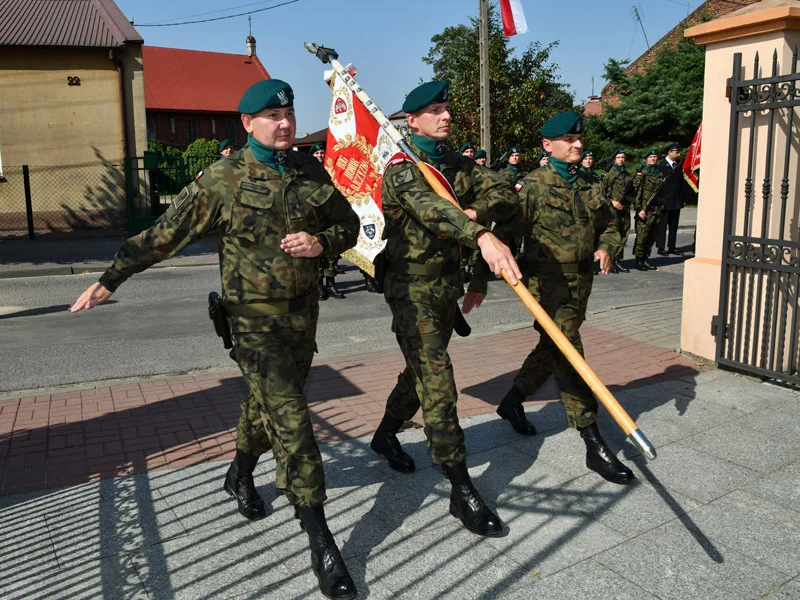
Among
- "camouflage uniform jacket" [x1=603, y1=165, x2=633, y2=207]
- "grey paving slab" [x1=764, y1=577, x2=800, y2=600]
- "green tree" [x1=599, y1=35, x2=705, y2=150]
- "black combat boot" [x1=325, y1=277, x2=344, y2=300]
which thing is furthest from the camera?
"green tree" [x1=599, y1=35, x2=705, y2=150]

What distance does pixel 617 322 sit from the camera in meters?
8.35

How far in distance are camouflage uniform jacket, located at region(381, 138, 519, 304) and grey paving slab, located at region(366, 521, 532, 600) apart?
114cm

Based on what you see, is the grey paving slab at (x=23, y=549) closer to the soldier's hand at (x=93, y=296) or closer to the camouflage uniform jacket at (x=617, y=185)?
the soldier's hand at (x=93, y=296)

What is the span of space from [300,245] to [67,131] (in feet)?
61.1

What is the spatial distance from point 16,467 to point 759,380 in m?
5.33

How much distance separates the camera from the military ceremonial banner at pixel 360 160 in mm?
4238

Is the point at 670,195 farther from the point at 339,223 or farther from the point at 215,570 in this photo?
the point at 215,570

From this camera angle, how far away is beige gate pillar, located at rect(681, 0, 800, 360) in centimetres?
567

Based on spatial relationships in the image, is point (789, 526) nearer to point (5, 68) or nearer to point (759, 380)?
point (759, 380)

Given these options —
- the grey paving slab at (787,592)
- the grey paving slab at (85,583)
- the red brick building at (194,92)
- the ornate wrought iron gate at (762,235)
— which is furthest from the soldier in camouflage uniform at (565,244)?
the red brick building at (194,92)

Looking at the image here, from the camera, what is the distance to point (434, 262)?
375cm

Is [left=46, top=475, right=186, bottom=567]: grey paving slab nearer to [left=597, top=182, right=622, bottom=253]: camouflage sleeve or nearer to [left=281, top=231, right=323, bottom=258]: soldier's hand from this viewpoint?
[left=281, top=231, right=323, bottom=258]: soldier's hand

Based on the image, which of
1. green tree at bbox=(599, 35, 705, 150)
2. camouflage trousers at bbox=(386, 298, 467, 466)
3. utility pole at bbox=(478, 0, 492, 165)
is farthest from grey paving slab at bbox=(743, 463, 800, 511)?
green tree at bbox=(599, 35, 705, 150)

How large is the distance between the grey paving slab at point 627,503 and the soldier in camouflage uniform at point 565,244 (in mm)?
187
